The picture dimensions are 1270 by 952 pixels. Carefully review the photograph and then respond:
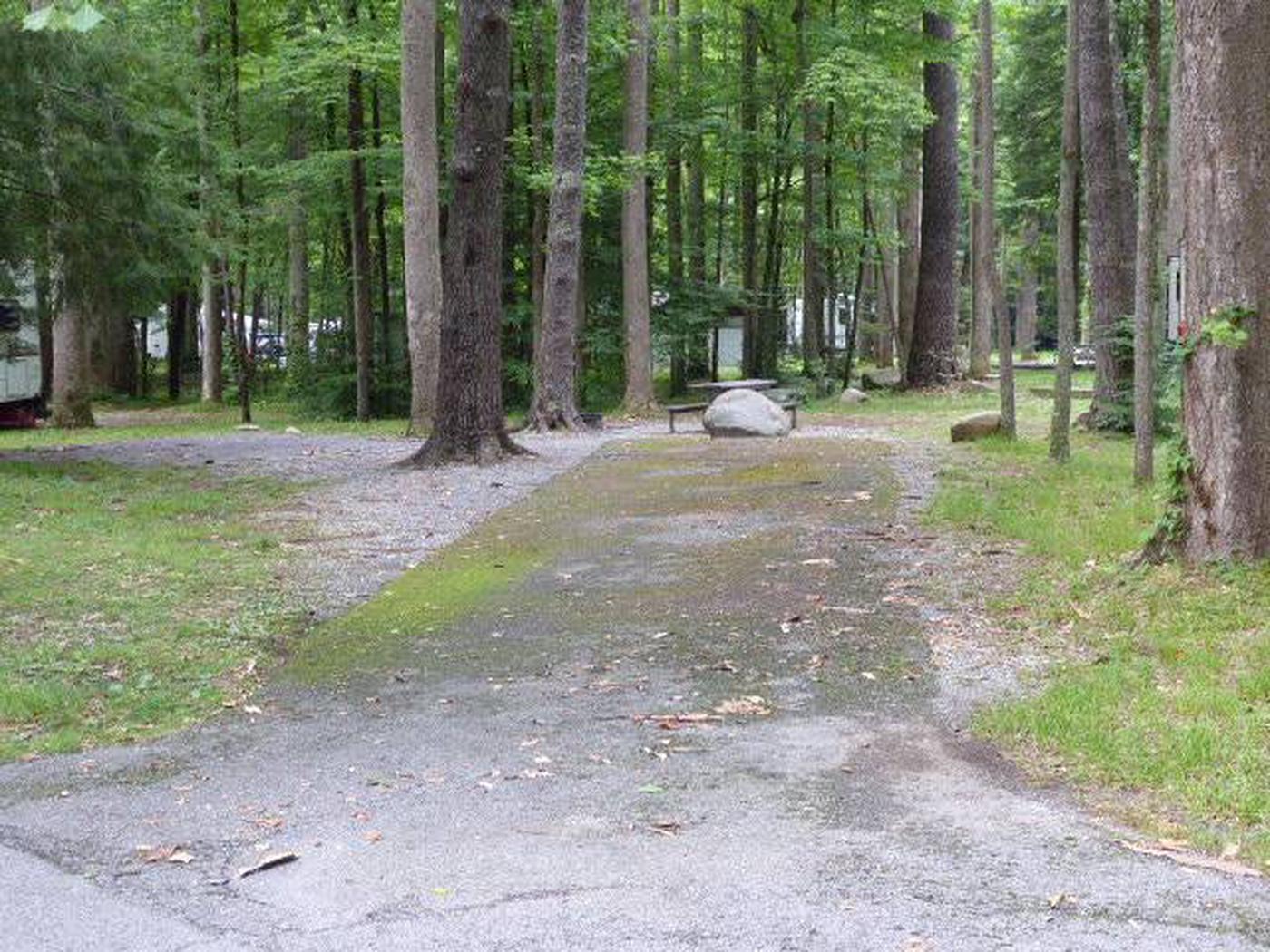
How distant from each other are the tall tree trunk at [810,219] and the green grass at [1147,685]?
16.8m

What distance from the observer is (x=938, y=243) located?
1055 inches

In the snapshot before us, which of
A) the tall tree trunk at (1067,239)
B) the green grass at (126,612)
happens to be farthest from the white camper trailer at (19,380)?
the tall tree trunk at (1067,239)

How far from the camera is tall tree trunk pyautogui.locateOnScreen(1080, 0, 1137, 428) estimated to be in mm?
15742

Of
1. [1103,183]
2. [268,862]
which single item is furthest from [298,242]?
[268,862]

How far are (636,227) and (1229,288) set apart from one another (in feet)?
53.9

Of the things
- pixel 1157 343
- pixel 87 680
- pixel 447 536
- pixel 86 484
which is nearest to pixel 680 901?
pixel 87 680

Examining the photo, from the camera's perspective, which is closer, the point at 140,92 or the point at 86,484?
the point at 86,484

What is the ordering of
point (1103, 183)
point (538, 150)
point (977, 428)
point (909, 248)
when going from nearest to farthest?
point (1103, 183) < point (977, 428) < point (538, 150) < point (909, 248)

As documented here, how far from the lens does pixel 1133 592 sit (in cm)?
695

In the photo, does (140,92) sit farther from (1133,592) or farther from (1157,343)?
(1133,592)

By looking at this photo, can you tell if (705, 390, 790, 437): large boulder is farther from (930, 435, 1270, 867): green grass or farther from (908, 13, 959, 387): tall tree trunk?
(908, 13, 959, 387): tall tree trunk

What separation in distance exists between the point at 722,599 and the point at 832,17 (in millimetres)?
20706

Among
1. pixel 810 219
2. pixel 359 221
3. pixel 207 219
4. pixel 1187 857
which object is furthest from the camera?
pixel 810 219

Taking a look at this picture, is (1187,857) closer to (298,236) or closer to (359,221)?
(359,221)
